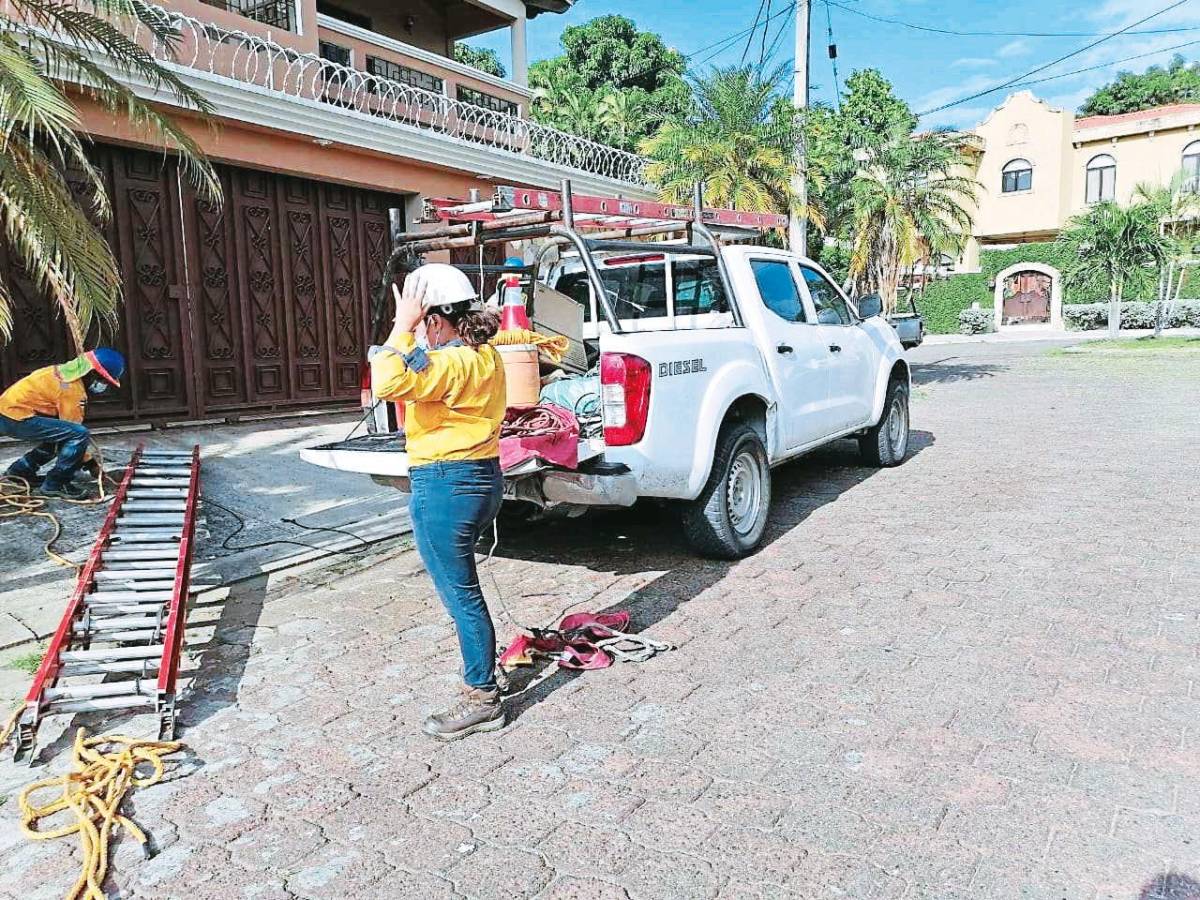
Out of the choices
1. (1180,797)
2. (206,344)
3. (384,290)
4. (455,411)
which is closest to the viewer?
(1180,797)

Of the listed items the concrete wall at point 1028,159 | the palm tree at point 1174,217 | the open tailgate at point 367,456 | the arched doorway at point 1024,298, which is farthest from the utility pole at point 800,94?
the concrete wall at point 1028,159

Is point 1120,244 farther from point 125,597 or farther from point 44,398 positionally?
point 125,597

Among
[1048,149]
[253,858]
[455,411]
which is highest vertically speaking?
[1048,149]

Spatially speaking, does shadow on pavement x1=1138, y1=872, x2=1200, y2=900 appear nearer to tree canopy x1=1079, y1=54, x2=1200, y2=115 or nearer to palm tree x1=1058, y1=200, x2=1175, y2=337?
palm tree x1=1058, y1=200, x2=1175, y2=337

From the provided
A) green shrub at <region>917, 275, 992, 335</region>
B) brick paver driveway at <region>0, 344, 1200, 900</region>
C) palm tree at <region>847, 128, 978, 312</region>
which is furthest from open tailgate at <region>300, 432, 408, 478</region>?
green shrub at <region>917, 275, 992, 335</region>

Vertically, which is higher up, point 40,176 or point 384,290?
point 40,176

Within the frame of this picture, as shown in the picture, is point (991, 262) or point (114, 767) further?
point (991, 262)

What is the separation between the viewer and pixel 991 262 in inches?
1560

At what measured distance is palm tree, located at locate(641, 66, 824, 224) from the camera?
50.3 feet

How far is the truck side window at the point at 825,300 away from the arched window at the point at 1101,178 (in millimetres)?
40593

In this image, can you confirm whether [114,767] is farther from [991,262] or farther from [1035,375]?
[991,262]

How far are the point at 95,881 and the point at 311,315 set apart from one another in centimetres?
969

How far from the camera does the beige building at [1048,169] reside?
1569 inches

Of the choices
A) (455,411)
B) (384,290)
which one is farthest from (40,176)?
(455,411)
